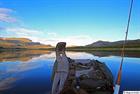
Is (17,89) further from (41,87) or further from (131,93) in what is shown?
(131,93)

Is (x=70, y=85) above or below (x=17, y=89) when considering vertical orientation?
above

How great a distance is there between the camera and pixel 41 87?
39.4 feet

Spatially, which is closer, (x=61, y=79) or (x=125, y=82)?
(x=61, y=79)

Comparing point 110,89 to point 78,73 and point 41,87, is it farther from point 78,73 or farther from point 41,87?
point 41,87

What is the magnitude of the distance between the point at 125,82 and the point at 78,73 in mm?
5437

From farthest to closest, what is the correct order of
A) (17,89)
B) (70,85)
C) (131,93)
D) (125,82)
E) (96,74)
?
(125,82) → (17,89) → (96,74) → (70,85) → (131,93)

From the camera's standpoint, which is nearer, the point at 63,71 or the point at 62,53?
the point at 63,71

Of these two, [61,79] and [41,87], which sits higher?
[61,79]

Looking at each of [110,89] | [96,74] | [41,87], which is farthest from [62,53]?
[41,87]

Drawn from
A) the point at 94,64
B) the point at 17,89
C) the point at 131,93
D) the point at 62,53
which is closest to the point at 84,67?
the point at 94,64

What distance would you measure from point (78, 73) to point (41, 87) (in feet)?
13.1

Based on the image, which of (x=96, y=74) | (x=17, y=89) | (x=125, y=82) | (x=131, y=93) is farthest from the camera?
(x=125, y=82)

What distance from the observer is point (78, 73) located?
846 centimetres

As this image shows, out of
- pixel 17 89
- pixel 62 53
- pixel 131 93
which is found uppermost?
pixel 62 53
